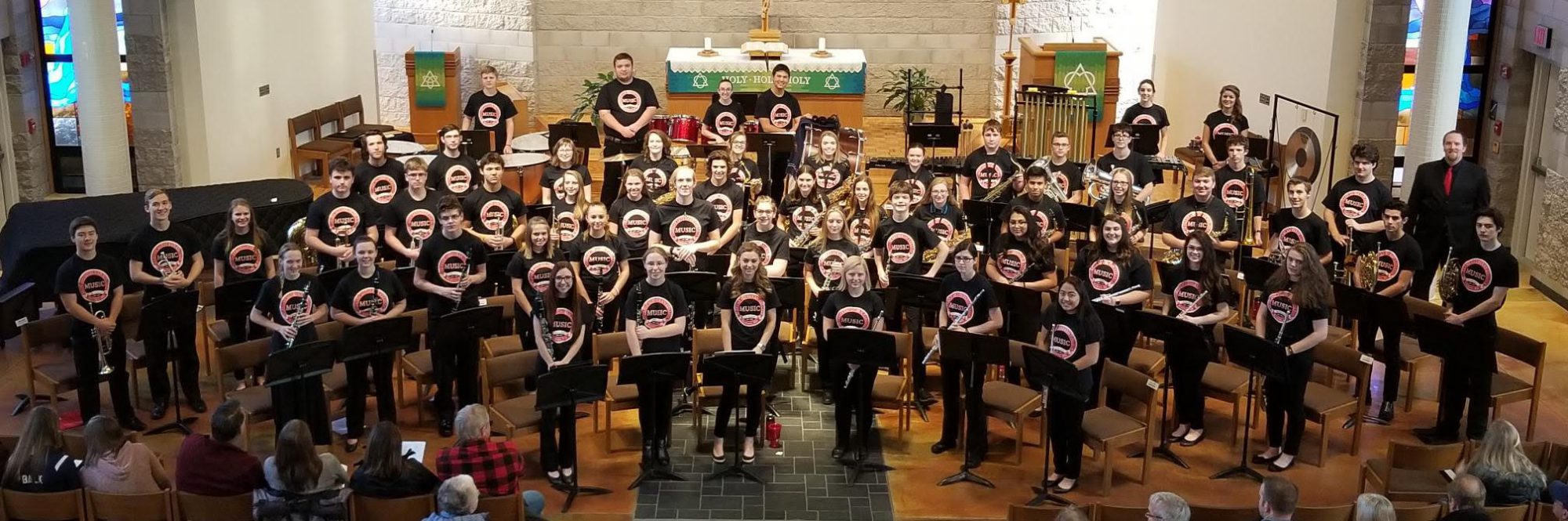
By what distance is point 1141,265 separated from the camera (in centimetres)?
1027

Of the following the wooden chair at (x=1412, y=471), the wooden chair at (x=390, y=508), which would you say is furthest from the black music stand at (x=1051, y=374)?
the wooden chair at (x=390, y=508)

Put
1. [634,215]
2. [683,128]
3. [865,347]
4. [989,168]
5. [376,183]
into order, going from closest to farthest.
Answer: [865,347]
[634,215]
[376,183]
[989,168]
[683,128]

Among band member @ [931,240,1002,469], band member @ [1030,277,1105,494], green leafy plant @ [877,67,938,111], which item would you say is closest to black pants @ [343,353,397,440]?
band member @ [931,240,1002,469]

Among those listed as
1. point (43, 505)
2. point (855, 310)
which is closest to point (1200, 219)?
→ point (855, 310)

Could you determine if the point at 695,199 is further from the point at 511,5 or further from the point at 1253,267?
the point at 511,5

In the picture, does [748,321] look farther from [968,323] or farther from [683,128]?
[683,128]

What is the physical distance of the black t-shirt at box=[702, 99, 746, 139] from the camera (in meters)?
14.6

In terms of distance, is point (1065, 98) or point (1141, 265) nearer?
point (1141, 265)

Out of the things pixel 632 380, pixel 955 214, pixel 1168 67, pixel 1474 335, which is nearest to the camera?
pixel 632 380

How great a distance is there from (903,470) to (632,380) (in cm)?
197

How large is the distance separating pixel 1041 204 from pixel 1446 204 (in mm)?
3208

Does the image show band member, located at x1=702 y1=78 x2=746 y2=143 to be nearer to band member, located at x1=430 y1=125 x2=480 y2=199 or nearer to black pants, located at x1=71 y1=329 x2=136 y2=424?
band member, located at x1=430 y1=125 x2=480 y2=199

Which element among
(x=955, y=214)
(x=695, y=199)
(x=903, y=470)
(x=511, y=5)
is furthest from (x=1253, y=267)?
(x=511, y=5)

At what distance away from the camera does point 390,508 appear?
759cm
